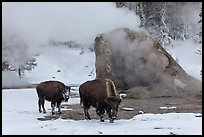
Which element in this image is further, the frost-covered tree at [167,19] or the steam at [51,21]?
the steam at [51,21]

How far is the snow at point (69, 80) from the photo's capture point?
10.6 m

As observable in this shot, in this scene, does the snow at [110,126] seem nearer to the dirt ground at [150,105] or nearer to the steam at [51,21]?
the dirt ground at [150,105]

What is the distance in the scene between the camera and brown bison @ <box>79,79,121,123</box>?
39.8 ft

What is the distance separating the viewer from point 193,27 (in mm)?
61219

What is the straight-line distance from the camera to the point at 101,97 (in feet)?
41.4

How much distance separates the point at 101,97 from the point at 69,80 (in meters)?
32.7

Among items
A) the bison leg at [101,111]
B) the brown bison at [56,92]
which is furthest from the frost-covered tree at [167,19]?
the bison leg at [101,111]

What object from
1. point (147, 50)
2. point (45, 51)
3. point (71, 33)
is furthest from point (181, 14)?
point (147, 50)

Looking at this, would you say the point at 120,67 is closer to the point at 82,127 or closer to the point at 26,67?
the point at 82,127

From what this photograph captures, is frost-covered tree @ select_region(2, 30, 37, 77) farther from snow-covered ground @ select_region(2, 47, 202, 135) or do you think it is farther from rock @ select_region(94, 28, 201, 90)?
snow-covered ground @ select_region(2, 47, 202, 135)

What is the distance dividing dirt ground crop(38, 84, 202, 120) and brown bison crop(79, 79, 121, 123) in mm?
796

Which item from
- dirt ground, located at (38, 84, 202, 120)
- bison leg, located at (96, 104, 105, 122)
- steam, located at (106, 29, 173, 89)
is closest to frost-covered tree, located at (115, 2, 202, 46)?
steam, located at (106, 29, 173, 89)

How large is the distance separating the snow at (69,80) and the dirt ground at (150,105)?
0.61 meters

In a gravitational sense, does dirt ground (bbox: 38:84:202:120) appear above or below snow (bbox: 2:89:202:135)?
below
